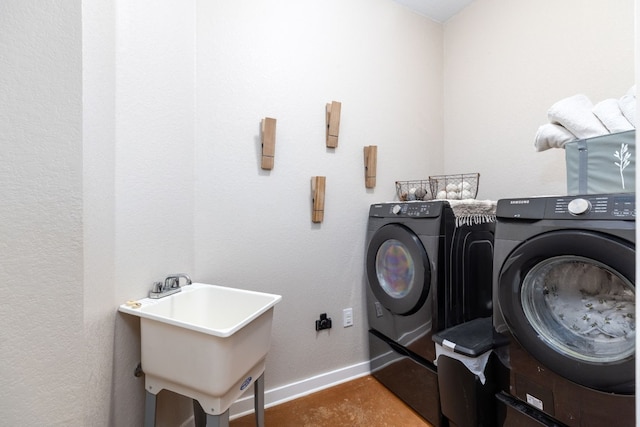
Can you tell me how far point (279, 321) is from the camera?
1.65 meters

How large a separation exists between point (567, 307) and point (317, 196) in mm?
1226

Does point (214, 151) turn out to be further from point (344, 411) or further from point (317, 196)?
point (344, 411)

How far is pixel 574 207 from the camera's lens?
2.98 ft

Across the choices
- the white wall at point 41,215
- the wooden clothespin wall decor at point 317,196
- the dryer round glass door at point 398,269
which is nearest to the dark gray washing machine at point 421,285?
the dryer round glass door at point 398,269

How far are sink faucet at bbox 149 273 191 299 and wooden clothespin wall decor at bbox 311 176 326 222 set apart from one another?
0.78 metres

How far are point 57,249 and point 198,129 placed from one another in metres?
0.82

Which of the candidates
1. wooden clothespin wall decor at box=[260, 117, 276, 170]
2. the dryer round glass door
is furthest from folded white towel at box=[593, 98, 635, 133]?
wooden clothespin wall decor at box=[260, 117, 276, 170]

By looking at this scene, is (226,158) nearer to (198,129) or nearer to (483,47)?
(198,129)

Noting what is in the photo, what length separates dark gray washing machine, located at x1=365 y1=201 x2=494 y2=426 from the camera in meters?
1.41

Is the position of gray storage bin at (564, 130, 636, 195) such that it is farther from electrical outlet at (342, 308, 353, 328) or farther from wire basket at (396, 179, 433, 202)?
electrical outlet at (342, 308, 353, 328)

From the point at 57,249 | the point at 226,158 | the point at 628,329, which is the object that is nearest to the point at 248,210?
the point at 226,158

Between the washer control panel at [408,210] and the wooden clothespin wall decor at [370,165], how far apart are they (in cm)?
17

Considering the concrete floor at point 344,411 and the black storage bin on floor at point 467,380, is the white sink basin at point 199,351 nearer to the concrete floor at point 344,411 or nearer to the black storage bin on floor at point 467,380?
the concrete floor at point 344,411

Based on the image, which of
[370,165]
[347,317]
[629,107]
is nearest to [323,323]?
[347,317]
